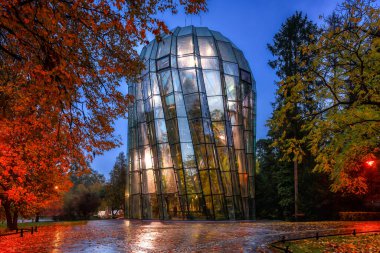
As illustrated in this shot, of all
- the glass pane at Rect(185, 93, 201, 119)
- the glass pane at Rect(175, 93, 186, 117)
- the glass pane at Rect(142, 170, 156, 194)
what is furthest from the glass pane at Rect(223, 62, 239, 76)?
the glass pane at Rect(142, 170, 156, 194)

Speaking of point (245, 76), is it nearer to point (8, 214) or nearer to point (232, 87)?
point (232, 87)

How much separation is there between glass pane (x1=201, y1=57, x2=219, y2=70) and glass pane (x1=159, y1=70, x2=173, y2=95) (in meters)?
3.90

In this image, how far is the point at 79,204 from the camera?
6081cm

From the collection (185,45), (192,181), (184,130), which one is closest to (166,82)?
(185,45)

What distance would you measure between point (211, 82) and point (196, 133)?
5941 mm

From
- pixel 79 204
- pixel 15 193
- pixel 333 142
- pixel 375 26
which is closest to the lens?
pixel 375 26

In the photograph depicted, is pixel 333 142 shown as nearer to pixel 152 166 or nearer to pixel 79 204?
pixel 152 166

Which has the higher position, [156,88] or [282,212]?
[156,88]

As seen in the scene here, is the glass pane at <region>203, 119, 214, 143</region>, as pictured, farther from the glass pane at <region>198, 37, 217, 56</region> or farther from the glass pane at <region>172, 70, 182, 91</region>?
the glass pane at <region>198, 37, 217, 56</region>

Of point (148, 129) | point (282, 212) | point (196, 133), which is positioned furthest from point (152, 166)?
point (282, 212)

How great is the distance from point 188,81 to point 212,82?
103 inches

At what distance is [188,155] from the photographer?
36.7 m

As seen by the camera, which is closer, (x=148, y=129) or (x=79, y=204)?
(x=148, y=129)

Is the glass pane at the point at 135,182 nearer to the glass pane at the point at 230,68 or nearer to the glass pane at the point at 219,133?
the glass pane at the point at 219,133
